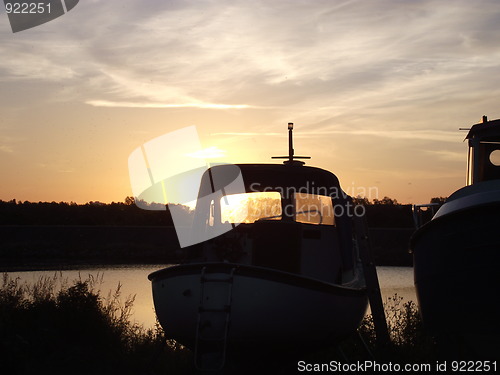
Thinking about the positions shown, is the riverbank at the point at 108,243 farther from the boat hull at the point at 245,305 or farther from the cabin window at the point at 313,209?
the boat hull at the point at 245,305

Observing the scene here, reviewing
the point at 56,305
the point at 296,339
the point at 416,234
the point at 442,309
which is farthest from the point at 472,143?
the point at 56,305

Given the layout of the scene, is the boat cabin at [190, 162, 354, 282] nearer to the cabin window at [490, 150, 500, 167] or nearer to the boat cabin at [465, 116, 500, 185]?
the boat cabin at [465, 116, 500, 185]

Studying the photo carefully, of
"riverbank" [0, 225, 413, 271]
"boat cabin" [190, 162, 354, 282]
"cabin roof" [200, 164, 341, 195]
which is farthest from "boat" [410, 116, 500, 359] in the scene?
"riverbank" [0, 225, 413, 271]

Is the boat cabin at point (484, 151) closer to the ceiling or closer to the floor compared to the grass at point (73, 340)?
closer to the ceiling

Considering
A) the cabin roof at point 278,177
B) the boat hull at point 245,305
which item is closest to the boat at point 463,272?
the cabin roof at point 278,177

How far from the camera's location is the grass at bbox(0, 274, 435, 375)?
10.7 meters

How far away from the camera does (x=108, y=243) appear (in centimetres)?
7700

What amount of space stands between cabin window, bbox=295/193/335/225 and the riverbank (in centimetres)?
5679

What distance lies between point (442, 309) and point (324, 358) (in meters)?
1.97

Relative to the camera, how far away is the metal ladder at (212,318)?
8383 millimetres

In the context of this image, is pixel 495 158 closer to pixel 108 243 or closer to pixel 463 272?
pixel 463 272

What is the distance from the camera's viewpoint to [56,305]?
13578 mm

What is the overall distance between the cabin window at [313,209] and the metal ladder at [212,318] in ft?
11.1

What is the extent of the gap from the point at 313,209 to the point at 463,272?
2.83m
